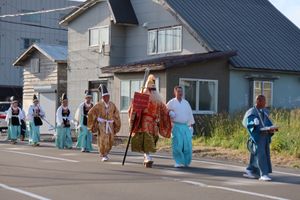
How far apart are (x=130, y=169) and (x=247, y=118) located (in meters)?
2.94

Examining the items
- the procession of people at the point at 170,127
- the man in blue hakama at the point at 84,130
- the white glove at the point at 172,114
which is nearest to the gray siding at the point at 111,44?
the man in blue hakama at the point at 84,130

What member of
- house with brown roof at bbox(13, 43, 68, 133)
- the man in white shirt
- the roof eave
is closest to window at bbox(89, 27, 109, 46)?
the roof eave

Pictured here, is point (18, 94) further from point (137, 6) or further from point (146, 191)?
point (146, 191)

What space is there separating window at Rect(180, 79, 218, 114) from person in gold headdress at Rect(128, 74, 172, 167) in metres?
9.95

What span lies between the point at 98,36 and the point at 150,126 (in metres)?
17.2

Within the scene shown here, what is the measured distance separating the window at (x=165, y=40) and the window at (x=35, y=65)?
10.3 meters

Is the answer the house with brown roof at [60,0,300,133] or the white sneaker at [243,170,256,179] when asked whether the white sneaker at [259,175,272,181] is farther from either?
the house with brown roof at [60,0,300,133]

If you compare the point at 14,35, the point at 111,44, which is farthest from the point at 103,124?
the point at 14,35

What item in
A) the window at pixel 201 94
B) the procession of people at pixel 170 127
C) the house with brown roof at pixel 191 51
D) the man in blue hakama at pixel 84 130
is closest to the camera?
the procession of people at pixel 170 127

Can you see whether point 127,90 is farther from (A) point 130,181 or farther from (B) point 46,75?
(A) point 130,181

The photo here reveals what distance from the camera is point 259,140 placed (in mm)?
12797

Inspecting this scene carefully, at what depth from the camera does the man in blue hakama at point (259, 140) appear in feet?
41.5

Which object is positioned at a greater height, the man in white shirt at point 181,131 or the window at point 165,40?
the window at point 165,40

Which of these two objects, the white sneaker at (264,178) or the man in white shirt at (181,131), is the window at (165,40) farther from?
the white sneaker at (264,178)
